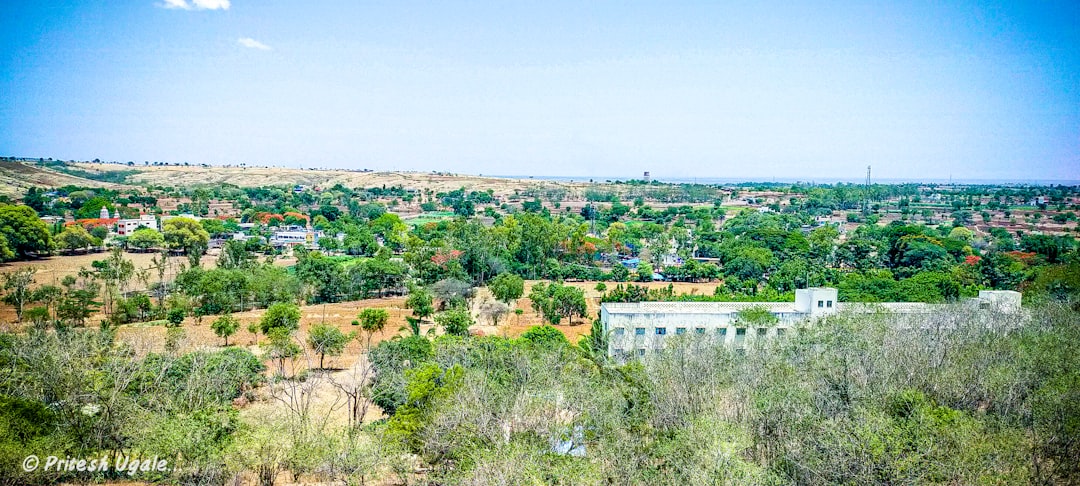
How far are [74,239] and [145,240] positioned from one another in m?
4.17

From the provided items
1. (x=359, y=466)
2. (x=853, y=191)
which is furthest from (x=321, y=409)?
(x=853, y=191)

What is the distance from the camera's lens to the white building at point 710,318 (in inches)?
870

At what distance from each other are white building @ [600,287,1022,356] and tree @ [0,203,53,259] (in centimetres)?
3769

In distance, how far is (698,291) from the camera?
38094 millimetres

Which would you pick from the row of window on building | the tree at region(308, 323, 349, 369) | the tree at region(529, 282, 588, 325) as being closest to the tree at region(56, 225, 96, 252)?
the tree at region(308, 323, 349, 369)

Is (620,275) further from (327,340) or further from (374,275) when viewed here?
(327,340)

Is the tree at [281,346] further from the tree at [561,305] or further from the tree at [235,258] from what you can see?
the tree at [235,258]

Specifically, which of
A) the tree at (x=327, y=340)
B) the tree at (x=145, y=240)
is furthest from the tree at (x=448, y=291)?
the tree at (x=145, y=240)

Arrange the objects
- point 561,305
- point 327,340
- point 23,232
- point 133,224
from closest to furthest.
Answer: point 327,340
point 561,305
point 23,232
point 133,224

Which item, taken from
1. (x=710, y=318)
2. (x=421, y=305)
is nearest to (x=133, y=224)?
(x=421, y=305)

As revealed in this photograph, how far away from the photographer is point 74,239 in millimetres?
43500

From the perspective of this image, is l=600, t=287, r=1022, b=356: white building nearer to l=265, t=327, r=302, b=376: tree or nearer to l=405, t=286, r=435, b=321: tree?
l=405, t=286, r=435, b=321: tree

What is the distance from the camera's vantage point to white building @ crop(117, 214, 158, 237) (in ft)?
167

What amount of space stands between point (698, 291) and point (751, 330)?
16.1 m
